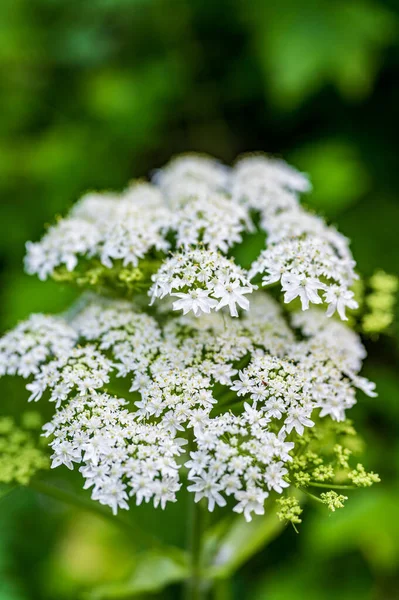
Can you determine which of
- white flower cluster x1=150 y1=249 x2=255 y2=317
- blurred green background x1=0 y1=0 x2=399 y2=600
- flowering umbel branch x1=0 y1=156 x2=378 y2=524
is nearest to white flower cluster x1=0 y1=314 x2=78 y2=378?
flowering umbel branch x1=0 y1=156 x2=378 y2=524

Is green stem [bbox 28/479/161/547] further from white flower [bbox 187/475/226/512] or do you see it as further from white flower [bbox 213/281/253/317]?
white flower [bbox 213/281/253/317]

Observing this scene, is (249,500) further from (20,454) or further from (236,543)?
(236,543)

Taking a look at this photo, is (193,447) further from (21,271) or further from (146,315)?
(21,271)

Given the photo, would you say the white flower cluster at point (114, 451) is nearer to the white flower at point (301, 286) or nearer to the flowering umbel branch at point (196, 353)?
the flowering umbel branch at point (196, 353)

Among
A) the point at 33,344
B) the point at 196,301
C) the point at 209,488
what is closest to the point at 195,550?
the point at 209,488

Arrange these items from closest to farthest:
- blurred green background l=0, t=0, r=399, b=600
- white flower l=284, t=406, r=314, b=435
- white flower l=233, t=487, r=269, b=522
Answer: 1. white flower l=233, t=487, r=269, b=522
2. white flower l=284, t=406, r=314, b=435
3. blurred green background l=0, t=0, r=399, b=600

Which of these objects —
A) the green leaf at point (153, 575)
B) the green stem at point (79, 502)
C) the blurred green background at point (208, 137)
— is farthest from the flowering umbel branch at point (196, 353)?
the blurred green background at point (208, 137)

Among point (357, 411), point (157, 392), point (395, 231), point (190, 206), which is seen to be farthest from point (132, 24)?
point (157, 392)
